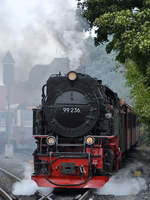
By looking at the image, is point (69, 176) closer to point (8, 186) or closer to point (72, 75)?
point (72, 75)

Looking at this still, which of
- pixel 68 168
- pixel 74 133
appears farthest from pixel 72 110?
pixel 68 168

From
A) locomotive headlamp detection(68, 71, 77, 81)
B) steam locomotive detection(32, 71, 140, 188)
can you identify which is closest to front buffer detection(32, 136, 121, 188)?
steam locomotive detection(32, 71, 140, 188)

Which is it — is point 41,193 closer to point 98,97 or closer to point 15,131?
point 98,97

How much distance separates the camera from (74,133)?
11227 millimetres

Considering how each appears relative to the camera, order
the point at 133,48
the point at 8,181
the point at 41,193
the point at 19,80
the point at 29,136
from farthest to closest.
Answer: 1. the point at 19,80
2. the point at 29,136
3. the point at 8,181
4. the point at 133,48
5. the point at 41,193

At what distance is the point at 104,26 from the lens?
13.5 m

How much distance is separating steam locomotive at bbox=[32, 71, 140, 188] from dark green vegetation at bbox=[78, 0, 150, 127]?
2035mm

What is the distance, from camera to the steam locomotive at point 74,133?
1073 centimetres

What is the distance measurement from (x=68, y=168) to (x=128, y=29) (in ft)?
17.7

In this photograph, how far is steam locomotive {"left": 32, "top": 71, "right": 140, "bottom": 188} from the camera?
10.7 meters

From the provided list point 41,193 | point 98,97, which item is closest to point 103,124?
point 98,97

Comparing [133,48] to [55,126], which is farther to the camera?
[133,48]

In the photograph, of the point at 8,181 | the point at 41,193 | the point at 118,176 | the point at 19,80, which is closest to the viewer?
the point at 41,193

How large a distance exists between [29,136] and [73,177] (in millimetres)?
54233
